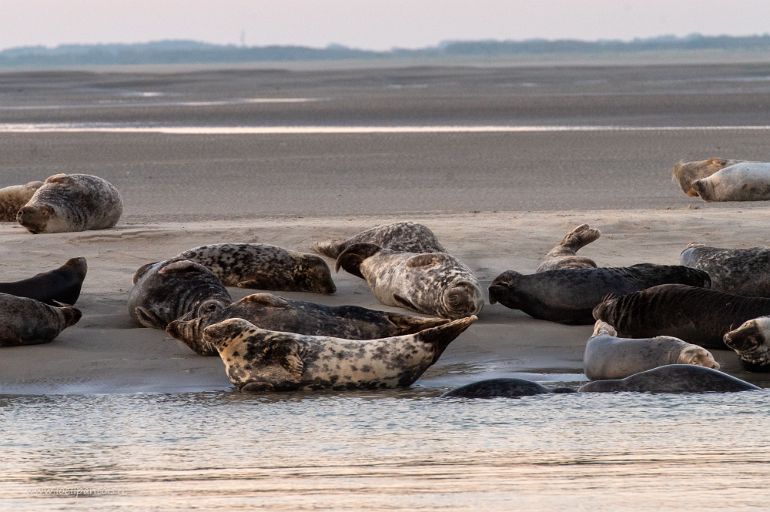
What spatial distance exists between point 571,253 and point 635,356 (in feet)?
8.08

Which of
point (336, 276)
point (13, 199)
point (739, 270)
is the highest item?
point (739, 270)

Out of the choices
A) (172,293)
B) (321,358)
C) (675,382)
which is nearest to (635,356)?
(675,382)

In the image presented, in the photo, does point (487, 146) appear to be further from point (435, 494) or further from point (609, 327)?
point (435, 494)

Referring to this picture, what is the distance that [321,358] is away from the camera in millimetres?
6352

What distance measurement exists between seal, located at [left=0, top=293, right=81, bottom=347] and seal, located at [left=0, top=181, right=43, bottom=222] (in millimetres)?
4638

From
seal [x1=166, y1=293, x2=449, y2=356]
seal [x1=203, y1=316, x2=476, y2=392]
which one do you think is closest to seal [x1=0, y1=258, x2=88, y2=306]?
seal [x1=166, y1=293, x2=449, y2=356]

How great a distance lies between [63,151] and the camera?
20.9 meters

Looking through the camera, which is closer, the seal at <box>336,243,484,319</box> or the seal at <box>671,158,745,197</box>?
the seal at <box>336,243,484,319</box>

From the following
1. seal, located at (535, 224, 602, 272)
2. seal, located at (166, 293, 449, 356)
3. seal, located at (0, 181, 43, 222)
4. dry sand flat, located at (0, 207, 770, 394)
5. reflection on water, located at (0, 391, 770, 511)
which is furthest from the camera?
seal, located at (0, 181, 43, 222)

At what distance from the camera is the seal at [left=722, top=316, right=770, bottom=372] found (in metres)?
6.59

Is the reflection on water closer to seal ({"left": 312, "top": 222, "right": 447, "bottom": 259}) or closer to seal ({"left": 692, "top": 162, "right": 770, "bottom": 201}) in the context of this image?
seal ({"left": 312, "top": 222, "right": 447, "bottom": 259})

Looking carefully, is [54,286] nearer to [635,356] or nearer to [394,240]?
[394,240]

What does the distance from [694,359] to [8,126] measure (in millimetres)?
22776

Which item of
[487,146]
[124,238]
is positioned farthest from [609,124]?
[124,238]
